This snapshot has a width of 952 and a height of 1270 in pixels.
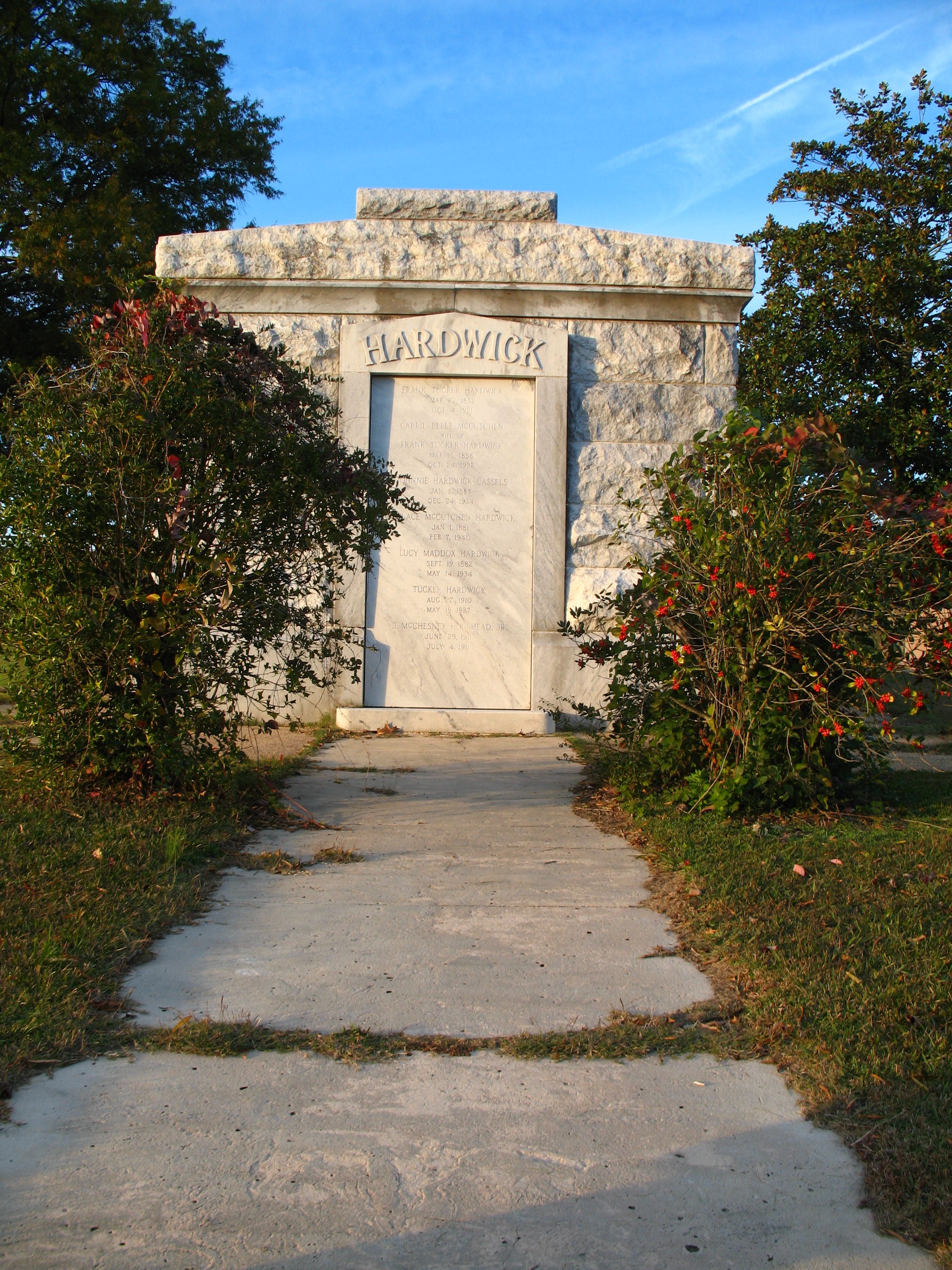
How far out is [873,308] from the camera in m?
10.3

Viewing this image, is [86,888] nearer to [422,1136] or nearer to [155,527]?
[155,527]

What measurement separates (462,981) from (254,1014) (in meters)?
0.64

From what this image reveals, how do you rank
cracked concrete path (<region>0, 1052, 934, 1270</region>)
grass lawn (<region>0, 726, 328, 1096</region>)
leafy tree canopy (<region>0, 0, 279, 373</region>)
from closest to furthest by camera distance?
cracked concrete path (<region>0, 1052, 934, 1270</region>), grass lawn (<region>0, 726, 328, 1096</region>), leafy tree canopy (<region>0, 0, 279, 373</region>)

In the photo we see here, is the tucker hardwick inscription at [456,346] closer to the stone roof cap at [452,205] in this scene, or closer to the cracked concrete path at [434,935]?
the stone roof cap at [452,205]

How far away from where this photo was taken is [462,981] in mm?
3146

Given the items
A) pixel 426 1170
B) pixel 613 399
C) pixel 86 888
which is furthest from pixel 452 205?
pixel 426 1170

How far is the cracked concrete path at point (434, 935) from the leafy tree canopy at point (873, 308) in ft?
21.7

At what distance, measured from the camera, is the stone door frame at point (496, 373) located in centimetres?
814

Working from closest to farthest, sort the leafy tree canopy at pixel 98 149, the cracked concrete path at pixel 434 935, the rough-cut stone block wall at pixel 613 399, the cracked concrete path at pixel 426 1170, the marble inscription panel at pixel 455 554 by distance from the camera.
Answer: the cracked concrete path at pixel 426 1170
the cracked concrete path at pixel 434 935
the marble inscription panel at pixel 455 554
the rough-cut stone block wall at pixel 613 399
the leafy tree canopy at pixel 98 149

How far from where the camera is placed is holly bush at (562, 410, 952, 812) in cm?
465

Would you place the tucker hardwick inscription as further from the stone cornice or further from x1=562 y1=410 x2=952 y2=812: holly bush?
x1=562 y1=410 x2=952 y2=812: holly bush

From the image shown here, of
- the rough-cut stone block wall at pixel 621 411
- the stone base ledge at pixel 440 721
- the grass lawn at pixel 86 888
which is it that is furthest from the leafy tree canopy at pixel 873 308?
the grass lawn at pixel 86 888

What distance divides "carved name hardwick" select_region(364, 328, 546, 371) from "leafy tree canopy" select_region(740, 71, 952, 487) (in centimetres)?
338

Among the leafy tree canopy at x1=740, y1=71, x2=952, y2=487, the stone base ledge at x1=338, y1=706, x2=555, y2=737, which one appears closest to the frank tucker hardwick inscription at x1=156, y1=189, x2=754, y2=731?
the stone base ledge at x1=338, y1=706, x2=555, y2=737
